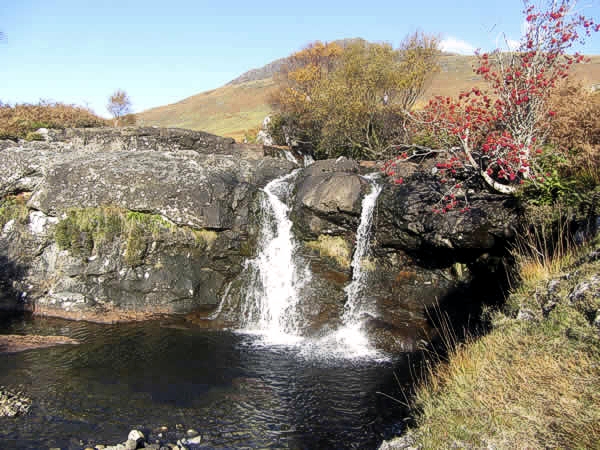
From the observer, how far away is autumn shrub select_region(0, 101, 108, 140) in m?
23.6

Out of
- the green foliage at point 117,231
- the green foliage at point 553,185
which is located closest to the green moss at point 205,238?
the green foliage at point 117,231

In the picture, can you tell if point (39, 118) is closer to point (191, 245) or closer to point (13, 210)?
point (13, 210)

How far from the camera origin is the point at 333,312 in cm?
1365

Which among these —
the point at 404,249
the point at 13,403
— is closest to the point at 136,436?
the point at 13,403

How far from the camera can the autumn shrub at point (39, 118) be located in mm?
23642

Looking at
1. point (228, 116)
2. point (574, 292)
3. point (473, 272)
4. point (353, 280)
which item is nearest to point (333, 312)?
point (353, 280)

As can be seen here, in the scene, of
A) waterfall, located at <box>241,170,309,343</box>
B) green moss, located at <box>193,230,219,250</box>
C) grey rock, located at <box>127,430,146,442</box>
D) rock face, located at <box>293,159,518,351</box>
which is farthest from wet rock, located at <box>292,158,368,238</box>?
grey rock, located at <box>127,430,146,442</box>

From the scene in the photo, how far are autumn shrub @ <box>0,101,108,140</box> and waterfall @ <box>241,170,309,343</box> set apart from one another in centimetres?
1600

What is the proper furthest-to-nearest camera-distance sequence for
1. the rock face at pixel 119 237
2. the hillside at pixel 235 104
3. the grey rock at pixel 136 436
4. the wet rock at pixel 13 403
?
the hillside at pixel 235 104
the rock face at pixel 119 237
the wet rock at pixel 13 403
the grey rock at pixel 136 436

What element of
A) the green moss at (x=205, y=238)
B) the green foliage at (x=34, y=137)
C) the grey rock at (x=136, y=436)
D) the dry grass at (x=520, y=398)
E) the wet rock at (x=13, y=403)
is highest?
the green foliage at (x=34, y=137)

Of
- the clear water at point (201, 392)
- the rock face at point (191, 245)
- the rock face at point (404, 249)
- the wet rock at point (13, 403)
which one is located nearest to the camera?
the clear water at point (201, 392)

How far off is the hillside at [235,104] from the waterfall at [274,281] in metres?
48.1

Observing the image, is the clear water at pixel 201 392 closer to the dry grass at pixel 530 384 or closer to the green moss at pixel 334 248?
the dry grass at pixel 530 384

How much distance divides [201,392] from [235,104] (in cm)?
8544
